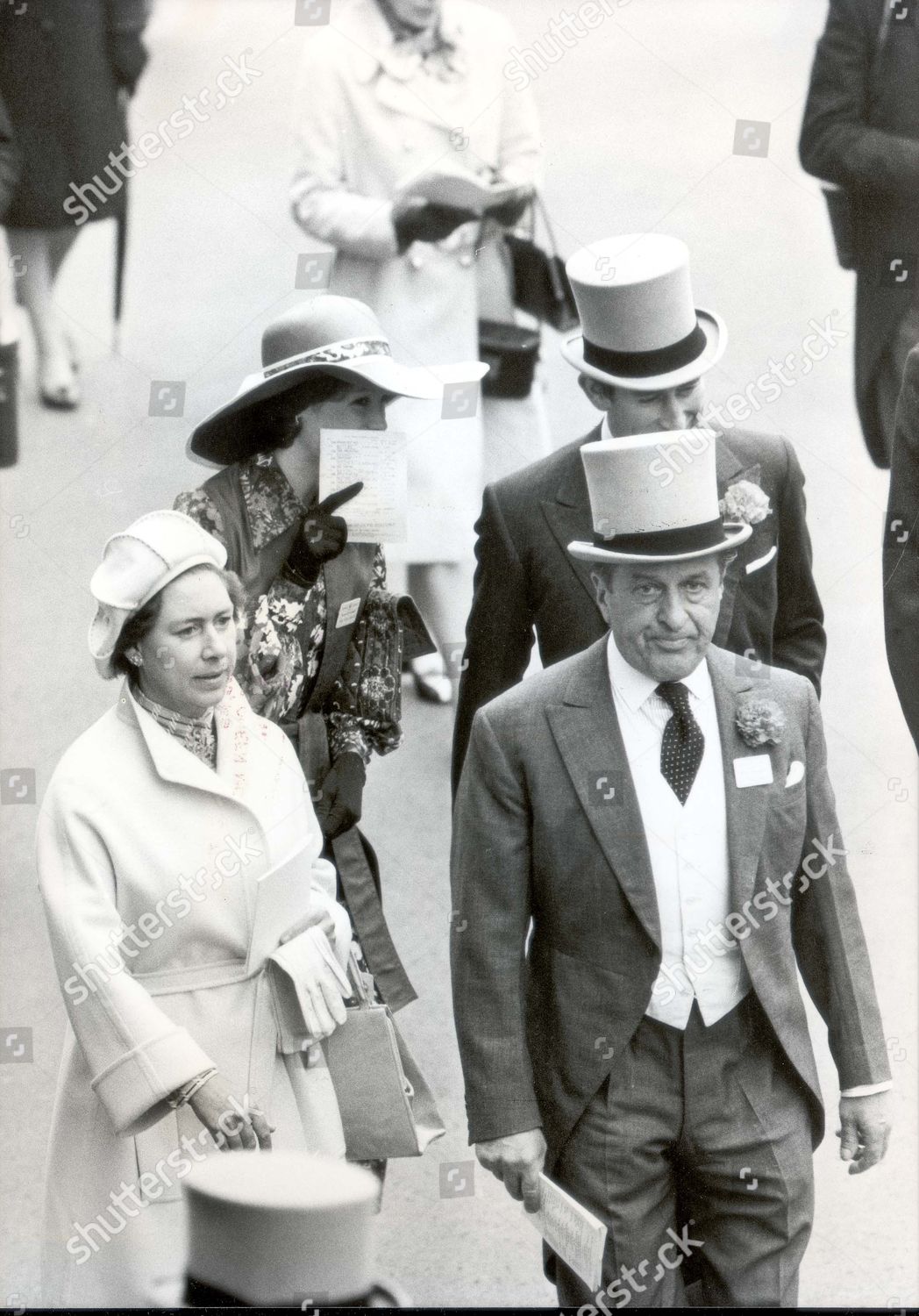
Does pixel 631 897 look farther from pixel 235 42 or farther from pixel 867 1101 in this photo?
pixel 235 42

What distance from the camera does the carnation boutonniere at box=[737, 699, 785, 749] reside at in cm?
356

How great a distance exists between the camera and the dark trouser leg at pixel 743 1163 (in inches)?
139

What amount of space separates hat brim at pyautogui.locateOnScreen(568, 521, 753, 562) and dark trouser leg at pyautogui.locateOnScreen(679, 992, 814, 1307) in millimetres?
835

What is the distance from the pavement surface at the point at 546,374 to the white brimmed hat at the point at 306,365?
0.15 meters

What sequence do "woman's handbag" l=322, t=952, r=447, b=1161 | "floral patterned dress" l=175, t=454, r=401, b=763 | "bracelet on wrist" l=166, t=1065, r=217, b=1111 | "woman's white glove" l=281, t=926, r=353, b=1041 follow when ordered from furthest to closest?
"floral patterned dress" l=175, t=454, r=401, b=763 < "woman's handbag" l=322, t=952, r=447, b=1161 < "woman's white glove" l=281, t=926, r=353, b=1041 < "bracelet on wrist" l=166, t=1065, r=217, b=1111

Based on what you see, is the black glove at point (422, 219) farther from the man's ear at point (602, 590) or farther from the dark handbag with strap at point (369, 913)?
the dark handbag with strap at point (369, 913)

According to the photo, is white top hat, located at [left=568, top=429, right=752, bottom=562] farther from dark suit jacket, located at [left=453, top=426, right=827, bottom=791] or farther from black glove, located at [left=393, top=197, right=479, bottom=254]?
black glove, located at [left=393, top=197, right=479, bottom=254]

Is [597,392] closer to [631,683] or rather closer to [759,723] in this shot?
[631,683]

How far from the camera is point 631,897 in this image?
3.52m

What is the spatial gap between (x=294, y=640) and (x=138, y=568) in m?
0.45

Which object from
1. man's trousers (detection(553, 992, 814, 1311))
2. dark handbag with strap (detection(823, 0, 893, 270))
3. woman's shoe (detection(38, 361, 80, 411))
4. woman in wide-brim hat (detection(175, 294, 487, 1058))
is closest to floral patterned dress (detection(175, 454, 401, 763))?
woman in wide-brim hat (detection(175, 294, 487, 1058))

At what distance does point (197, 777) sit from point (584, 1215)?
43.6 inches

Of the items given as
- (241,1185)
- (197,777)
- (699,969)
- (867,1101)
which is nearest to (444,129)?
(197,777)

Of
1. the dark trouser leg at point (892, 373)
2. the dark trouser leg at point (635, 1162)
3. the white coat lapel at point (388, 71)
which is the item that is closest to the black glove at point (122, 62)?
the white coat lapel at point (388, 71)
